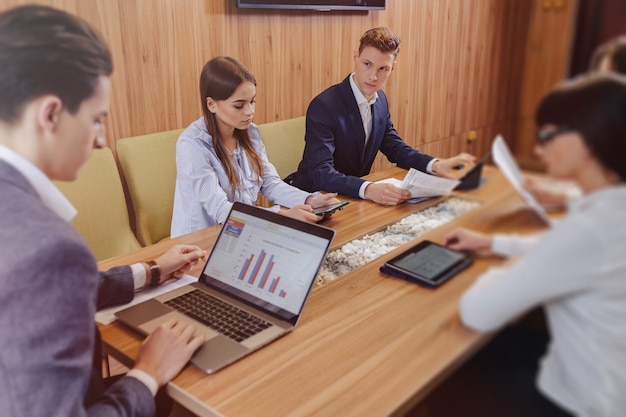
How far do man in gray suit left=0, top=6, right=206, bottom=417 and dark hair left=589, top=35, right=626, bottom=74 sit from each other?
417 mm

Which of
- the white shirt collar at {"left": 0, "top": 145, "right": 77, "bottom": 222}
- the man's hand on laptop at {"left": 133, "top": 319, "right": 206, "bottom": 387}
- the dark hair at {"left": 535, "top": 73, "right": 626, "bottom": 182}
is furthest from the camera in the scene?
the man's hand on laptop at {"left": 133, "top": 319, "right": 206, "bottom": 387}

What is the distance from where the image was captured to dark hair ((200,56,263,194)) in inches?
48.1

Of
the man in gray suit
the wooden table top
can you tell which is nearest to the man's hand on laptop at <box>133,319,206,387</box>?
the wooden table top

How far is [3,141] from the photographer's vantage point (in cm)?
50

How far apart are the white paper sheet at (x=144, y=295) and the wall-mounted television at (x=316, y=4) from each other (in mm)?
561

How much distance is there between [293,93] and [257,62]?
6.6 inches

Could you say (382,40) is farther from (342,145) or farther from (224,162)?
(224,162)

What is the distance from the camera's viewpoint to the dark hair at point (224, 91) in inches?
48.1

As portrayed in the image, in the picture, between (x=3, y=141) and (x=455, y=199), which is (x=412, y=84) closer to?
(x=455, y=199)

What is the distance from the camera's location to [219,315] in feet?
2.67

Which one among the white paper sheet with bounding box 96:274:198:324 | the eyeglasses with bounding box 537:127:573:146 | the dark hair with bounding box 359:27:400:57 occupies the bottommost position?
the white paper sheet with bounding box 96:274:198:324

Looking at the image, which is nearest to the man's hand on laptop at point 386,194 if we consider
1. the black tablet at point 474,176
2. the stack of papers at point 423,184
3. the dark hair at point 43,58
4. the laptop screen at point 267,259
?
the stack of papers at point 423,184

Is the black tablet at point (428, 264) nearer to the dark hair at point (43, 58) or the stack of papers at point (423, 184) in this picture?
the stack of papers at point (423, 184)

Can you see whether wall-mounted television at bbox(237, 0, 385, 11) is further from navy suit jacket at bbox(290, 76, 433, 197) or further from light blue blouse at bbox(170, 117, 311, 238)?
light blue blouse at bbox(170, 117, 311, 238)
